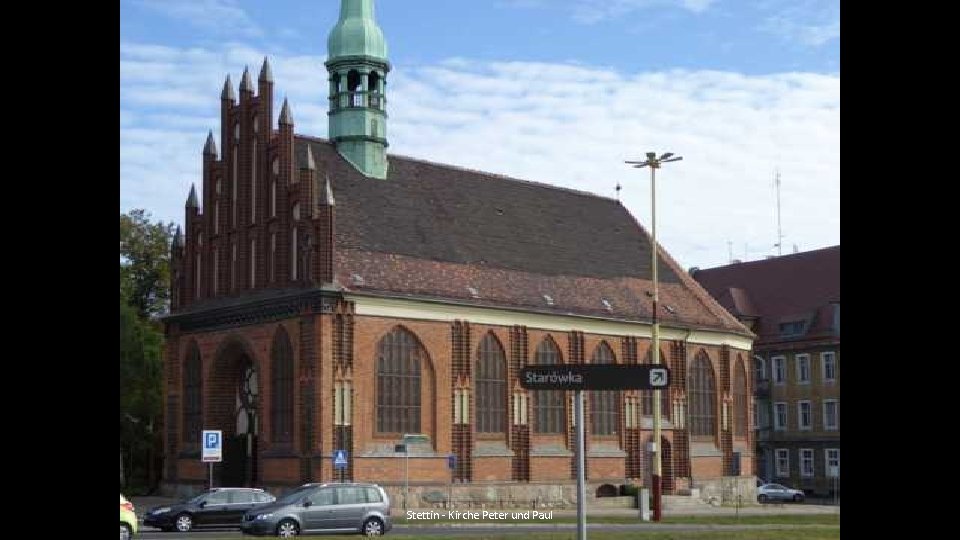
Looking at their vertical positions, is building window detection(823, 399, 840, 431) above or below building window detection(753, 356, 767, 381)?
below

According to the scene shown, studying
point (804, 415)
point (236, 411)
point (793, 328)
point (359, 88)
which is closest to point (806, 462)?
point (804, 415)

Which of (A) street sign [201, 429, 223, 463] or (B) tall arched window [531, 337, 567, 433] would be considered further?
(B) tall arched window [531, 337, 567, 433]

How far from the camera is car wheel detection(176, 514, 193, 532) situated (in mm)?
35062

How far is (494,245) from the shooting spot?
54.3 m

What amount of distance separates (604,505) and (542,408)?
4794 mm

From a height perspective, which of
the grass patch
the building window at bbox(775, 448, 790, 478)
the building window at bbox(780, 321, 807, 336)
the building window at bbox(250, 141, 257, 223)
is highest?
the building window at bbox(250, 141, 257, 223)

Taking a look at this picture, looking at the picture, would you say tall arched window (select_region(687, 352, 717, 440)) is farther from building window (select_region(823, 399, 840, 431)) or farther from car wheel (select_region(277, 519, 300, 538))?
car wheel (select_region(277, 519, 300, 538))

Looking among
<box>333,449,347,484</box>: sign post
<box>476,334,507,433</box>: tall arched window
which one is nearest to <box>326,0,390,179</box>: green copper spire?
<box>476,334,507,433</box>: tall arched window

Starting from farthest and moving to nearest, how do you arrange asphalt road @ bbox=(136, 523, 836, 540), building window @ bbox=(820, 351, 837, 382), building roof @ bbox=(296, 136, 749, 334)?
building window @ bbox=(820, 351, 837, 382) → building roof @ bbox=(296, 136, 749, 334) → asphalt road @ bbox=(136, 523, 836, 540)

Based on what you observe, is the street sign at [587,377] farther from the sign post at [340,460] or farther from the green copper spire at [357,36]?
the green copper spire at [357,36]

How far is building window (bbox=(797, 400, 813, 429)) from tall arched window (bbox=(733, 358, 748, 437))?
42.6ft
